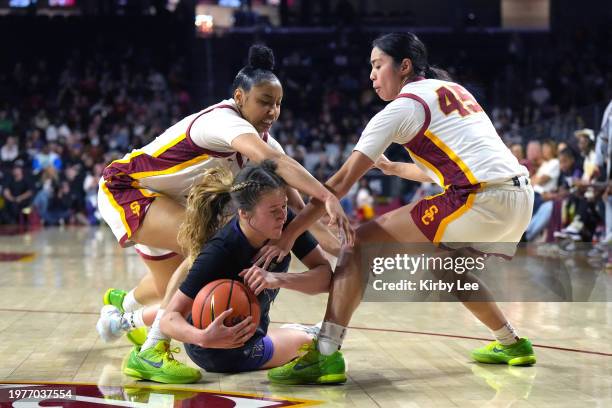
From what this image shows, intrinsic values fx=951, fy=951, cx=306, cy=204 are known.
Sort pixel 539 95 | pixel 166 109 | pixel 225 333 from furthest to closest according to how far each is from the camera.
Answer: pixel 166 109 → pixel 539 95 → pixel 225 333

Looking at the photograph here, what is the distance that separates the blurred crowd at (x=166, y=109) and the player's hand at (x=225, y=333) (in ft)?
40.7

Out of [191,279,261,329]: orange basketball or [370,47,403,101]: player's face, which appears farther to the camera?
[370,47,403,101]: player's face

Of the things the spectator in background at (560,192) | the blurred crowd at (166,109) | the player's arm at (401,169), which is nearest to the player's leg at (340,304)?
the player's arm at (401,169)

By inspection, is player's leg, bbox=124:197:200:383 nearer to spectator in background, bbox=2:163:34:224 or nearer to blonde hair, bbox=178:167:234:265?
blonde hair, bbox=178:167:234:265

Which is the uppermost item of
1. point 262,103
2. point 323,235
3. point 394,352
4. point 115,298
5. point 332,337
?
point 262,103

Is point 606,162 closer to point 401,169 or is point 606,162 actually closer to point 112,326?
point 401,169

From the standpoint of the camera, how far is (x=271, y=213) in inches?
165

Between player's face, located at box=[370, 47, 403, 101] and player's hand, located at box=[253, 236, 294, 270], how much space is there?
1010 mm

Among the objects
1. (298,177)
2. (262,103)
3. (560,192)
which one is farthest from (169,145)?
(560,192)

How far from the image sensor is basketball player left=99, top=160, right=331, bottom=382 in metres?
4.15

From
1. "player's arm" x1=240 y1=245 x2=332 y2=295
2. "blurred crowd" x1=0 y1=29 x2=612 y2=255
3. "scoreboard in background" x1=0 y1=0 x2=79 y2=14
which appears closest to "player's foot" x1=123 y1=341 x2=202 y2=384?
"player's arm" x1=240 y1=245 x2=332 y2=295

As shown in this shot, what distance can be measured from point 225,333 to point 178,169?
1.29 metres

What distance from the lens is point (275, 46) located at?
24359 millimetres

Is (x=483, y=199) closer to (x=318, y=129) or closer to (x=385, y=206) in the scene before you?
A: (x=385, y=206)
